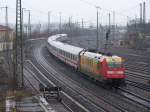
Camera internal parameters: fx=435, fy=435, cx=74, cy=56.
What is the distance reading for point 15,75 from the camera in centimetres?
3600

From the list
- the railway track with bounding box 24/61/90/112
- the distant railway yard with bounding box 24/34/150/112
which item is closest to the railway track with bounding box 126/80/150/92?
the distant railway yard with bounding box 24/34/150/112

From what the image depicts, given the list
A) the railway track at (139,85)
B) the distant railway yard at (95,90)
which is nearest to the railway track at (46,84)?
the distant railway yard at (95,90)

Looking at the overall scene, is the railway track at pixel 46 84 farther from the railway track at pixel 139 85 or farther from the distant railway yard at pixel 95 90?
the railway track at pixel 139 85

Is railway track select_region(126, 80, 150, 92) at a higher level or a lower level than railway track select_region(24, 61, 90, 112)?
higher

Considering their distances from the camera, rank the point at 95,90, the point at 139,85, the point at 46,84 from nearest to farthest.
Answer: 1. the point at 95,90
2. the point at 139,85
3. the point at 46,84

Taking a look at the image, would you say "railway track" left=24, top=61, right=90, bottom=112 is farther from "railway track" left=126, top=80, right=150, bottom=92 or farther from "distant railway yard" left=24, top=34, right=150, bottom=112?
"railway track" left=126, top=80, right=150, bottom=92

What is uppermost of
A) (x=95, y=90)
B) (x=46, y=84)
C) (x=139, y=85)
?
(x=139, y=85)

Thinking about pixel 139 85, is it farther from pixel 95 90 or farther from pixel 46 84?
pixel 46 84

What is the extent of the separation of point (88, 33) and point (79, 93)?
13282 cm

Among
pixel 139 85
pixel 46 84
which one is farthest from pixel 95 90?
pixel 46 84

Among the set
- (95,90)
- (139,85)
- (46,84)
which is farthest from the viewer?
(46,84)

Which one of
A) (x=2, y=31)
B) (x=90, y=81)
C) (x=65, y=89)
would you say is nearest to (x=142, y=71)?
(x=90, y=81)

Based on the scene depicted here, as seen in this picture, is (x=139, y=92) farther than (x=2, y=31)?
No

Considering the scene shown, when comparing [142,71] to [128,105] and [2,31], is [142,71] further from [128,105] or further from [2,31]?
[2,31]
